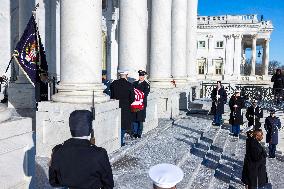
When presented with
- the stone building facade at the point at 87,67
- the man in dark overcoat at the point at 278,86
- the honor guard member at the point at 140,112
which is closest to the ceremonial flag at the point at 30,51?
the stone building facade at the point at 87,67

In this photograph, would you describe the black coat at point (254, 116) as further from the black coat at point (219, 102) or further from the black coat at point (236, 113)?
the black coat at point (219, 102)

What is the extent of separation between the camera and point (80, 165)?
3.15m

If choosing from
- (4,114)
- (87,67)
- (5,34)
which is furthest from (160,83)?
(5,34)

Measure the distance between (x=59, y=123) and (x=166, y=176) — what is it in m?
4.72

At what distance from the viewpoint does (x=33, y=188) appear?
5.00 m

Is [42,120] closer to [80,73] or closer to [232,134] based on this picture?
[80,73]

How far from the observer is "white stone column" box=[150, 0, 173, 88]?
12969 mm

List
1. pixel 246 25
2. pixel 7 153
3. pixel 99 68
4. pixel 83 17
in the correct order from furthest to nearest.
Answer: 1. pixel 246 25
2. pixel 99 68
3. pixel 83 17
4. pixel 7 153

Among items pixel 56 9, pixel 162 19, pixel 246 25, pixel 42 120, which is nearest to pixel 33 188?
pixel 42 120

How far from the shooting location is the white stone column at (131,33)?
34.1 feet

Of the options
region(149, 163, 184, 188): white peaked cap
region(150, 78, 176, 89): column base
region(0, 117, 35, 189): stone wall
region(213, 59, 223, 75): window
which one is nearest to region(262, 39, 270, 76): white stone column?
region(213, 59, 223, 75): window

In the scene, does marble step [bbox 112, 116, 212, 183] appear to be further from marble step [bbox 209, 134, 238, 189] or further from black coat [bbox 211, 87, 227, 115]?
black coat [bbox 211, 87, 227, 115]

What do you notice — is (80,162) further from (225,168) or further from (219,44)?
(219,44)

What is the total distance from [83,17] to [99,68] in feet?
3.71
